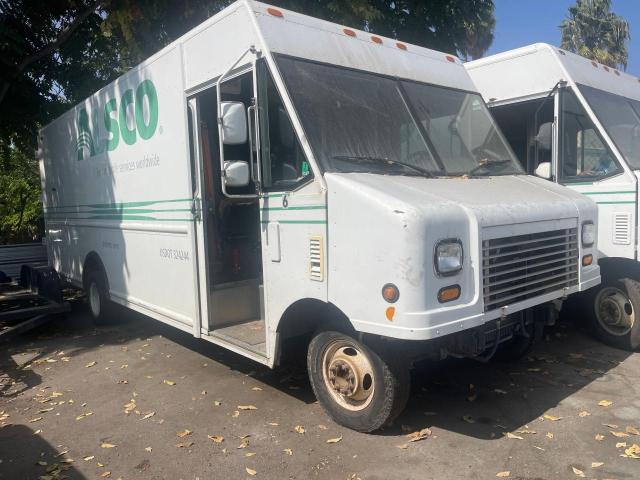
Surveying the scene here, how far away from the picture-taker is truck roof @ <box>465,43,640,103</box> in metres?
6.01

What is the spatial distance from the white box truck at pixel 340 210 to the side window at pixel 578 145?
1.14 meters

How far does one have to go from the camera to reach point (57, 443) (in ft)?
13.5

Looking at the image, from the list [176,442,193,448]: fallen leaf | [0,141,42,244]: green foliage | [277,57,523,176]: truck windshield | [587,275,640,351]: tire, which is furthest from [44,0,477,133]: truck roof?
[0,141,42,244]: green foliage

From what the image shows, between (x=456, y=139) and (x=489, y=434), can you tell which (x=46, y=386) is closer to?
(x=489, y=434)

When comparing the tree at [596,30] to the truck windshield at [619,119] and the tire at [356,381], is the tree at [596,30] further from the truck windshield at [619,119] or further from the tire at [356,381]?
the tire at [356,381]

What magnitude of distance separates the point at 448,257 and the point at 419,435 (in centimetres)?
140

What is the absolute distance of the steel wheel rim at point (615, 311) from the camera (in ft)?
18.4

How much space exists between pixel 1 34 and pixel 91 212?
12.4 ft

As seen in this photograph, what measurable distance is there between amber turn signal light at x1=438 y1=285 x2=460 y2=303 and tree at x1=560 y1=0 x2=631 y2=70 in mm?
31524

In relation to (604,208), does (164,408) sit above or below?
below

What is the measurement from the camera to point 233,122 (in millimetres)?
3988

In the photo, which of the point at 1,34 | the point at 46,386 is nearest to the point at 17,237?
the point at 1,34

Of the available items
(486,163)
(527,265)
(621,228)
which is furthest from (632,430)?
(486,163)

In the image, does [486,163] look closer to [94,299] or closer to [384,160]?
[384,160]
